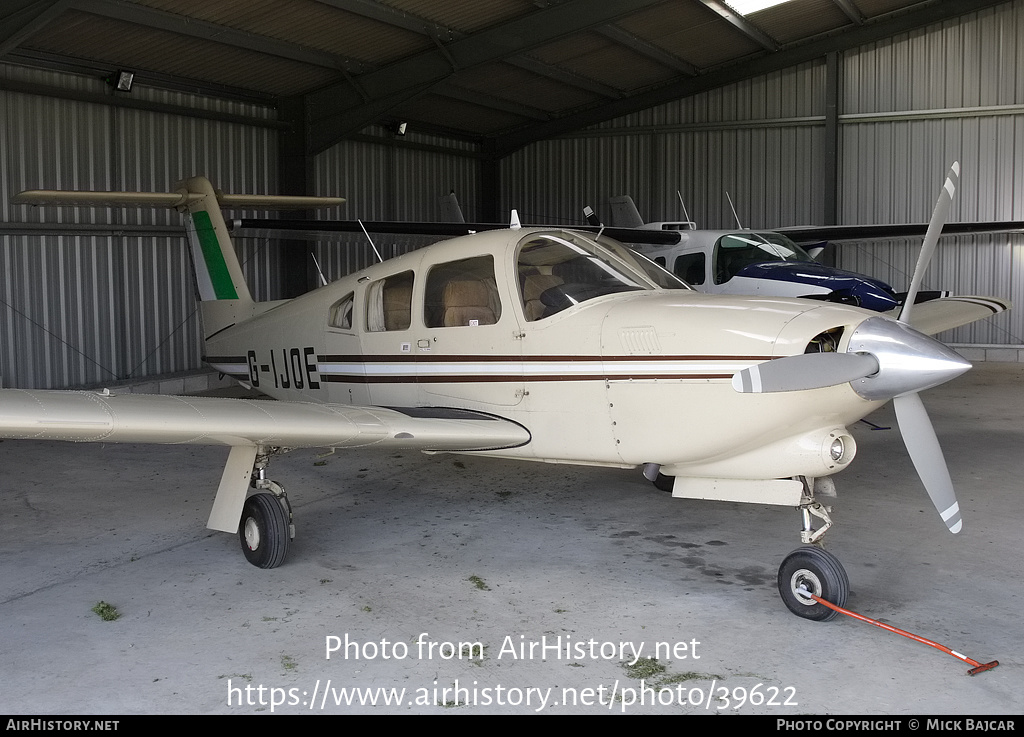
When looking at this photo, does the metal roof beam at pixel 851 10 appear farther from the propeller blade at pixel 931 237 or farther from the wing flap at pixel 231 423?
the wing flap at pixel 231 423

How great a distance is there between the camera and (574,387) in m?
5.05

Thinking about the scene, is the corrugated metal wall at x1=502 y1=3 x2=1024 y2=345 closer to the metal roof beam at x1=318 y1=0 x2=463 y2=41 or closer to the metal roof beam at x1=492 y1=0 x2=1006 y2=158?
the metal roof beam at x1=492 y1=0 x2=1006 y2=158

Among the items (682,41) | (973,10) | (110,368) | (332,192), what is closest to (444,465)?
(110,368)

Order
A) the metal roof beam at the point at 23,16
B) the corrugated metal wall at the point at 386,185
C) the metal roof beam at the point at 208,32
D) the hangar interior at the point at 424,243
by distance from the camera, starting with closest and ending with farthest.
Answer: the hangar interior at the point at 424,243 < the metal roof beam at the point at 23,16 < the metal roof beam at the point at 208,32 < the corrugated metal wall at the point at 386,185

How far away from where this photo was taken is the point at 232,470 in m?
5.32

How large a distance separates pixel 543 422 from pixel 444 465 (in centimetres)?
295

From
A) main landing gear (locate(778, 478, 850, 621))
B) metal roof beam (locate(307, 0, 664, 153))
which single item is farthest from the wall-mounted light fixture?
main landing gear (locate(778, 478, 850, 621))

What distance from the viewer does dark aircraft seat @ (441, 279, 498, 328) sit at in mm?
5523

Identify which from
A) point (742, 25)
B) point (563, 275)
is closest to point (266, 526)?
point (563, 275)

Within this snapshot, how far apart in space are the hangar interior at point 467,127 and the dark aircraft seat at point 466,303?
19.7ft

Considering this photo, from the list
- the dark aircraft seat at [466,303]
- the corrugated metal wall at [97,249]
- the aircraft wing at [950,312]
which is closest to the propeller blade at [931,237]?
the dark aircraft seat at [466,303]

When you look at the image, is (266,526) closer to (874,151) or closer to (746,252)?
(746,252)

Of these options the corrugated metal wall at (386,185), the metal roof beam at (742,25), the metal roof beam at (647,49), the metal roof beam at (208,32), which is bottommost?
the corrugated metal wall at (386,185)

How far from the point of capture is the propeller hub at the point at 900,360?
391 centimetres
